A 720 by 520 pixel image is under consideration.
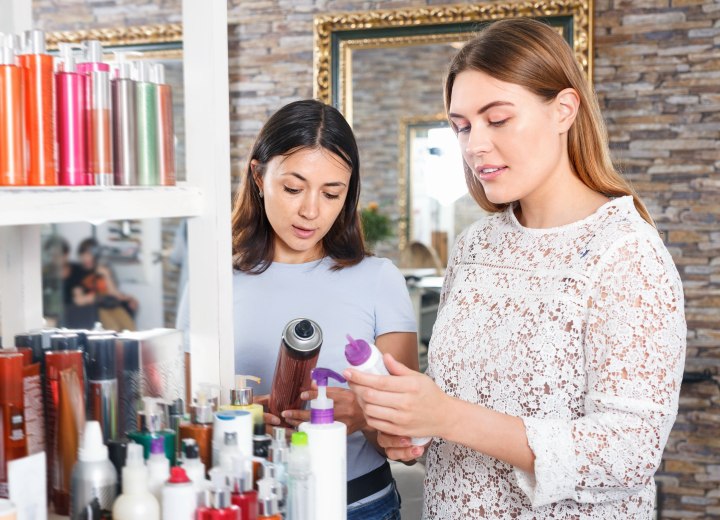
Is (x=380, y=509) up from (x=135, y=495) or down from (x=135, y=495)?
down

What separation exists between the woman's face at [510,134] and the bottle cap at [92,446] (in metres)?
0.68

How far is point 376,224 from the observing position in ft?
10.8

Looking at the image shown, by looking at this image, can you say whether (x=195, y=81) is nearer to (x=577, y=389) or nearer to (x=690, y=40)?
(x=577, y=389)

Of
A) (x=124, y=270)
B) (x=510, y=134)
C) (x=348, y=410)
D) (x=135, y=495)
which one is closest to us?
(x=135, y=495)

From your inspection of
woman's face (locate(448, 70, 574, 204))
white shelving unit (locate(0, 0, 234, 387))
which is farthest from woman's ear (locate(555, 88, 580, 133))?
white shelving unit (locate(0, 0, 234, 387))

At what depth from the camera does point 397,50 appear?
3.20 metres

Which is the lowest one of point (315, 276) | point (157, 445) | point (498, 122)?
point (157, 445)

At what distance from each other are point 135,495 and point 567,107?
0.84 meters

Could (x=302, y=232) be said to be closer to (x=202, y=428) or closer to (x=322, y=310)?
(x=322, y=310)

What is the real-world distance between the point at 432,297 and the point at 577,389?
2182 millimetres

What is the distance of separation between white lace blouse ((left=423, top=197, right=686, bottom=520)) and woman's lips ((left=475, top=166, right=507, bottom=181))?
0.12 meters

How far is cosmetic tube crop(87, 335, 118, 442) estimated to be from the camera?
33.7 inches

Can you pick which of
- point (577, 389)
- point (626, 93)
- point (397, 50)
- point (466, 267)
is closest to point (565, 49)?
point (466, 267)

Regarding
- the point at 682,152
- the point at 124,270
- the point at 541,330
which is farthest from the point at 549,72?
the point at 124,270
